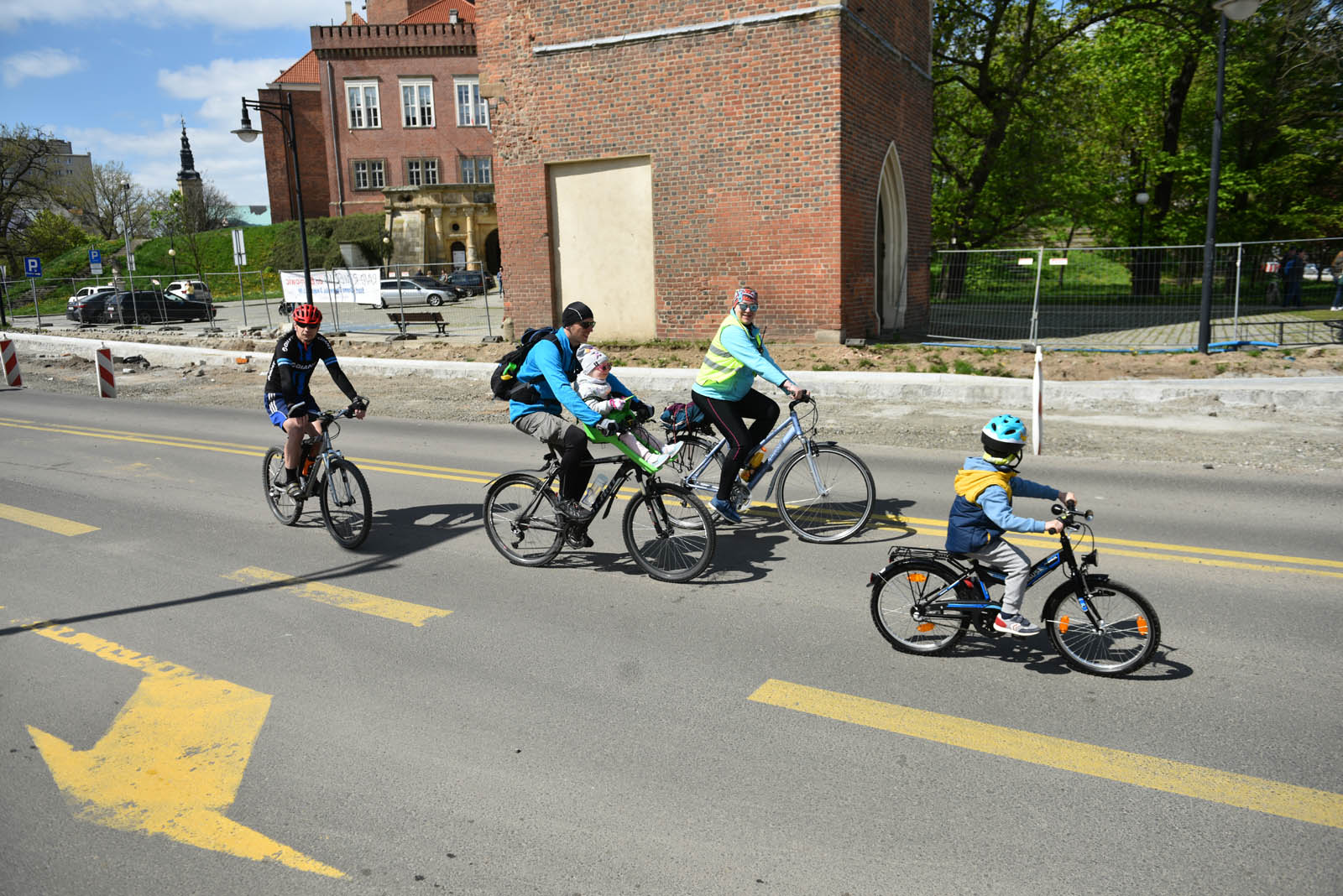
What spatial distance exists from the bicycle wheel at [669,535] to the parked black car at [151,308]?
1388 inches

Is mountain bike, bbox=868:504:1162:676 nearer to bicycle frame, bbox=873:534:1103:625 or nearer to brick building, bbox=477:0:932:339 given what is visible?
bicycle frame, bbox=873:534:1103:625

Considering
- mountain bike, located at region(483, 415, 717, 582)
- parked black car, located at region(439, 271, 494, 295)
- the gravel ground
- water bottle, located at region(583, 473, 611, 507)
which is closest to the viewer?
mountain bike, located at region(483, 415, 717, 582)

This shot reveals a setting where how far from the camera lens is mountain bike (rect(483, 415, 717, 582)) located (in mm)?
6418

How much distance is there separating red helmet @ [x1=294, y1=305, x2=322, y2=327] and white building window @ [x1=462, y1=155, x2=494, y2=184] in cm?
6008

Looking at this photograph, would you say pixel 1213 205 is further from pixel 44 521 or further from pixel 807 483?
pixel 44 521

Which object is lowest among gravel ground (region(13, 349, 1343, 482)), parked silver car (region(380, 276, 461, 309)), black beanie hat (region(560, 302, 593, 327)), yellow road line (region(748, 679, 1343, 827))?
→ yellow road line (region(748, 679, 1343, 827))

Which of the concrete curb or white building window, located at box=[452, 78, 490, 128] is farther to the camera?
white building window, located at box=[452, 78, 490, 128]

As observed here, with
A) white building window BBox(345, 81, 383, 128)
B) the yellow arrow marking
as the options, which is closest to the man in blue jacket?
the yellow arrow marking

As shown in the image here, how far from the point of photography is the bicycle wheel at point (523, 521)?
687 centimetres

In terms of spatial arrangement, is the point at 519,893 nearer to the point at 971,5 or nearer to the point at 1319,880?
the point at 1319,880

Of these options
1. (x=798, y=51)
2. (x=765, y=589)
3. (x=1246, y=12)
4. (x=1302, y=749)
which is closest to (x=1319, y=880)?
(x=1302, y=749)

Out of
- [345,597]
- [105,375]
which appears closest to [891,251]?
[105,375]

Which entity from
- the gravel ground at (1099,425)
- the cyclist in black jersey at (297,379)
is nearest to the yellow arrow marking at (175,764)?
the cyclist in black jersey at (297,379)

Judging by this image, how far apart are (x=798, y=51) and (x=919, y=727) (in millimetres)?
15102
